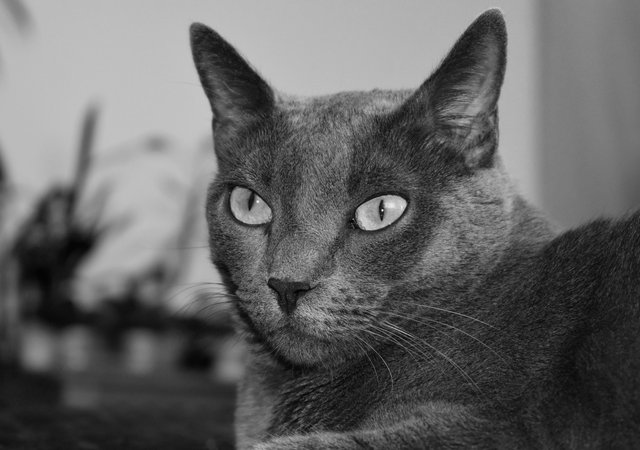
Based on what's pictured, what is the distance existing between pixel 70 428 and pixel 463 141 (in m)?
0.93

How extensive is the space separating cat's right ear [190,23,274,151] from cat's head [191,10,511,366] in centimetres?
9

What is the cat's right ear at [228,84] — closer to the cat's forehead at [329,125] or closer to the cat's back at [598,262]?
the cat's forehead at [329,125]

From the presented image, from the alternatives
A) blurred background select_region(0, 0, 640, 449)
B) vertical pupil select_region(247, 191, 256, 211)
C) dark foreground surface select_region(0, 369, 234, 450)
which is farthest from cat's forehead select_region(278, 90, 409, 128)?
blurred background select_region(0, 0, 640, 449)

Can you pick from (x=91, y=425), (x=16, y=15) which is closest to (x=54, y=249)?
(x=16, y=15)

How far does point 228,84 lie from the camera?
138 cm

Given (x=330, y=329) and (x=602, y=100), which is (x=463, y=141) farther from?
(x=602, y=100)

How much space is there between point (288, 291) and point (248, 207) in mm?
218

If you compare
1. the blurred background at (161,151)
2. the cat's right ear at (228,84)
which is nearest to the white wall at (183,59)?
the blurred background at (161,151)

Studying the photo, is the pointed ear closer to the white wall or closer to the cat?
the cat

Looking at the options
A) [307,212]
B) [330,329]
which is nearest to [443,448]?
[330,329]

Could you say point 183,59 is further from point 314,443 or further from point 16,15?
point 314,443

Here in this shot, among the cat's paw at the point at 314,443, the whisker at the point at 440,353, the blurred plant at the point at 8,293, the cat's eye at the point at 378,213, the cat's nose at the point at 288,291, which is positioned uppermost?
the cat's eye at the point at 378,213

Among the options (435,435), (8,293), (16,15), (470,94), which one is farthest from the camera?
(8,293)

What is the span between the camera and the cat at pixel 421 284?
0.96 m
